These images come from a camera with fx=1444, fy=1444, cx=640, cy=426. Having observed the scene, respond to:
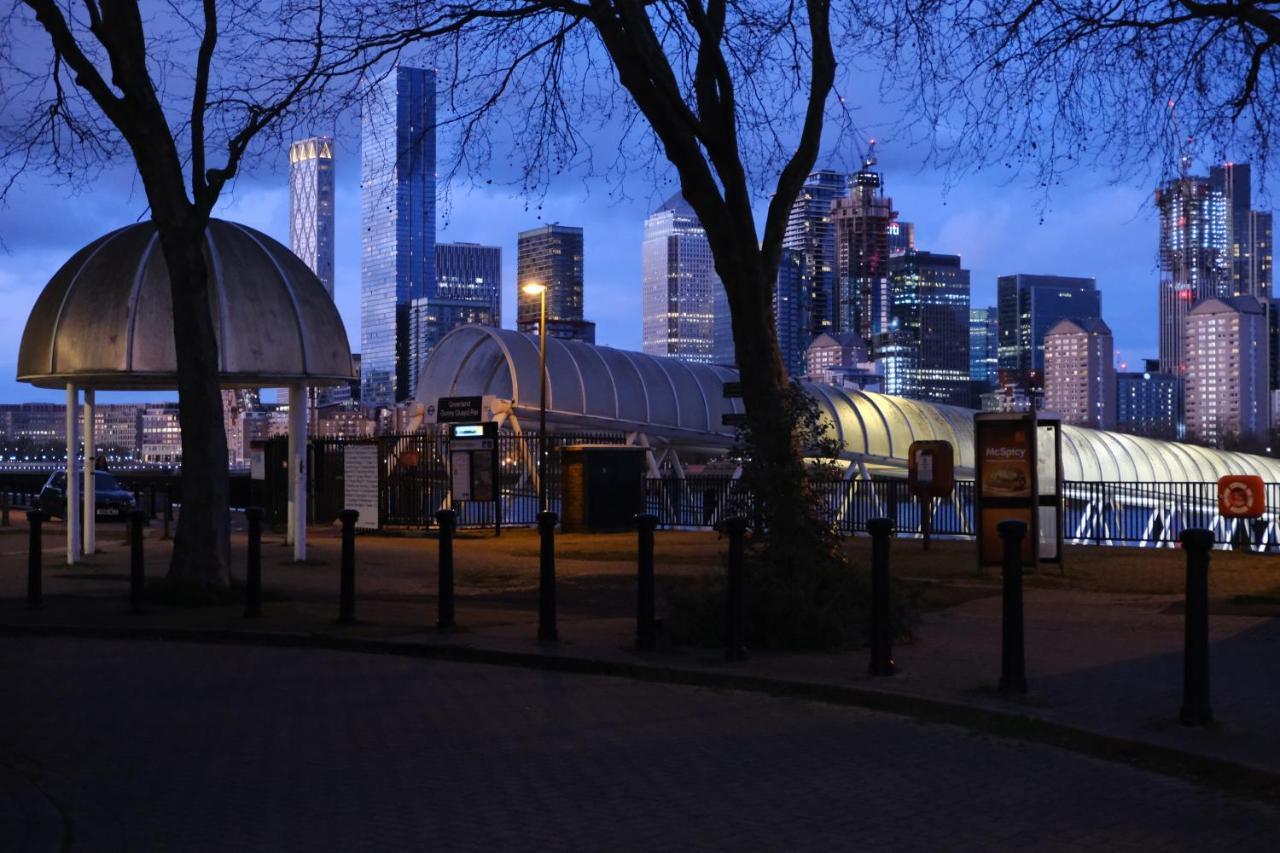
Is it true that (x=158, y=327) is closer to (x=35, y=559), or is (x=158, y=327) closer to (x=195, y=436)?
(x=195, y=436)

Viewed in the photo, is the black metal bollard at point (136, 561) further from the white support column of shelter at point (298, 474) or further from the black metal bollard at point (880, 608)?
the black metal bollard at point (880, 608)

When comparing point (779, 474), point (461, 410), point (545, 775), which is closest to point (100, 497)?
point (461, 410)

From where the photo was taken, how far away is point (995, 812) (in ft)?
22.6

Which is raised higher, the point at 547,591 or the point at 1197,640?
the point at 1197,640

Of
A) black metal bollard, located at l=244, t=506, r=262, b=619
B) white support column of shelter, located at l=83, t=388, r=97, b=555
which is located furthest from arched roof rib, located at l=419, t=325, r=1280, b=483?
black metal bollard, located at l=244, t=506, r=262, b=619

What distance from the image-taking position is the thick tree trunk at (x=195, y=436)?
641 inches

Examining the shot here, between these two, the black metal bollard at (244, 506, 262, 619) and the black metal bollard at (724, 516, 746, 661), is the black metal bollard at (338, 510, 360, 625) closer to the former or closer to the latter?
the black metal bollard at (244, 506, 262, 619)

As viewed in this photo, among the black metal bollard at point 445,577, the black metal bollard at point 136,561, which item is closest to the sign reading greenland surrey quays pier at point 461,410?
the black metal bollard at point 136,561

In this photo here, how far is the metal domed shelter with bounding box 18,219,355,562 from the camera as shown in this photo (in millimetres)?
22328

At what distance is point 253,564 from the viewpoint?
574 inches

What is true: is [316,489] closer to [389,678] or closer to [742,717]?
[389,678]

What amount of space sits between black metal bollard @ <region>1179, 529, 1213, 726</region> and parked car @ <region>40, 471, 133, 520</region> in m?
33.4

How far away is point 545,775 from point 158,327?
55.2 feet

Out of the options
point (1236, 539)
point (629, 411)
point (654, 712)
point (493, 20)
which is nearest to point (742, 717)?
point (654, 712)
